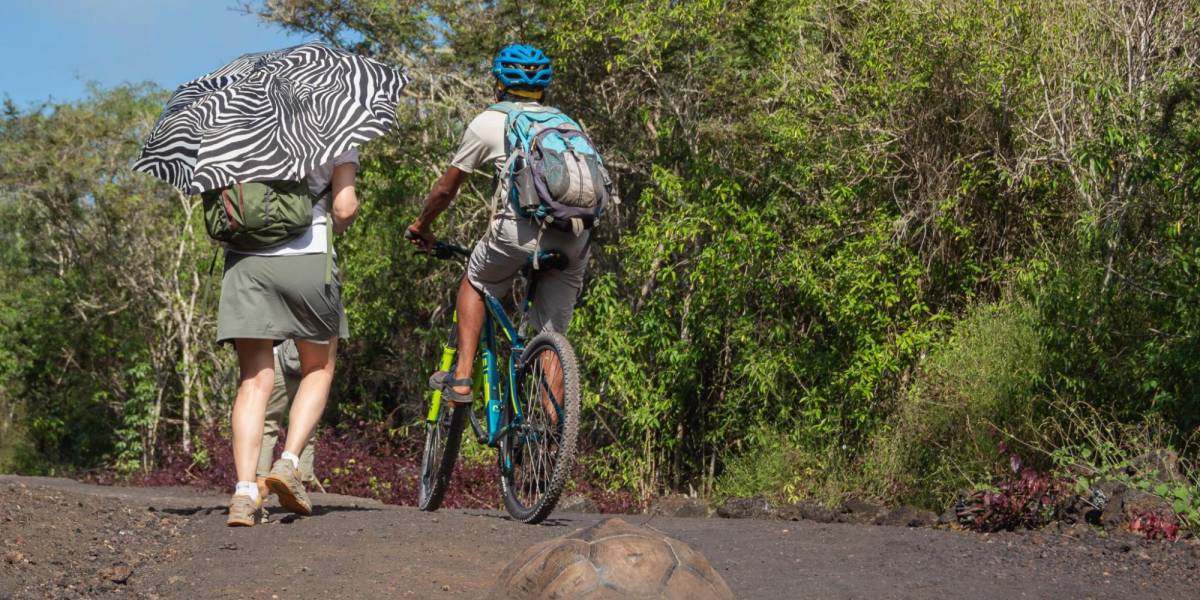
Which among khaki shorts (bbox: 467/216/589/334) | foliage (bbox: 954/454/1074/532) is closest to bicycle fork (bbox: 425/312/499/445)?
khaki shorts (bbox: 467/216/589/334)

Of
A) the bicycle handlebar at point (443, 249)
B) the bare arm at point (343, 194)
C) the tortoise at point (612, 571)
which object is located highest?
the bare arm at point (343, 194)

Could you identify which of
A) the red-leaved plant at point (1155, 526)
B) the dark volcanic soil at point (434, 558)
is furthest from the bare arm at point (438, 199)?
the red-leaved plant at point (1155, 526)

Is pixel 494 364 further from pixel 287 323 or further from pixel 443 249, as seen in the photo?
pixel 287 323

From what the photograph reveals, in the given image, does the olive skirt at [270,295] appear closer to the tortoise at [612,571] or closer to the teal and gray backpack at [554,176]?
the teal and gray backpack at [554,176]

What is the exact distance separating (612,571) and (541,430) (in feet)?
7.96

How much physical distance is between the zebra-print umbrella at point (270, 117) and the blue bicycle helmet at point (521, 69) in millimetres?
555

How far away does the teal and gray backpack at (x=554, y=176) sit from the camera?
6.23m

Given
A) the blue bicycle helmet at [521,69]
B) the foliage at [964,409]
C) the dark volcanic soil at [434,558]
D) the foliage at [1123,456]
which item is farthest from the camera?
the foliage at [964,409]

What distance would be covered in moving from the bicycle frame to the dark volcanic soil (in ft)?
1.66

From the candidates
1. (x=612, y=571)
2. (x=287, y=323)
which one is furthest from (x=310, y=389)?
(x=612, y=571)

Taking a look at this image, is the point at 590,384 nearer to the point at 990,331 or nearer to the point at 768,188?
the point at 768,188

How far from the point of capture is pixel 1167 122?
895 centimetres

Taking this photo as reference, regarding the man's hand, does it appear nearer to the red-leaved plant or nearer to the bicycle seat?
the bicycle seat

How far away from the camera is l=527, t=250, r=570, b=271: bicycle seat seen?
21.2 feet
